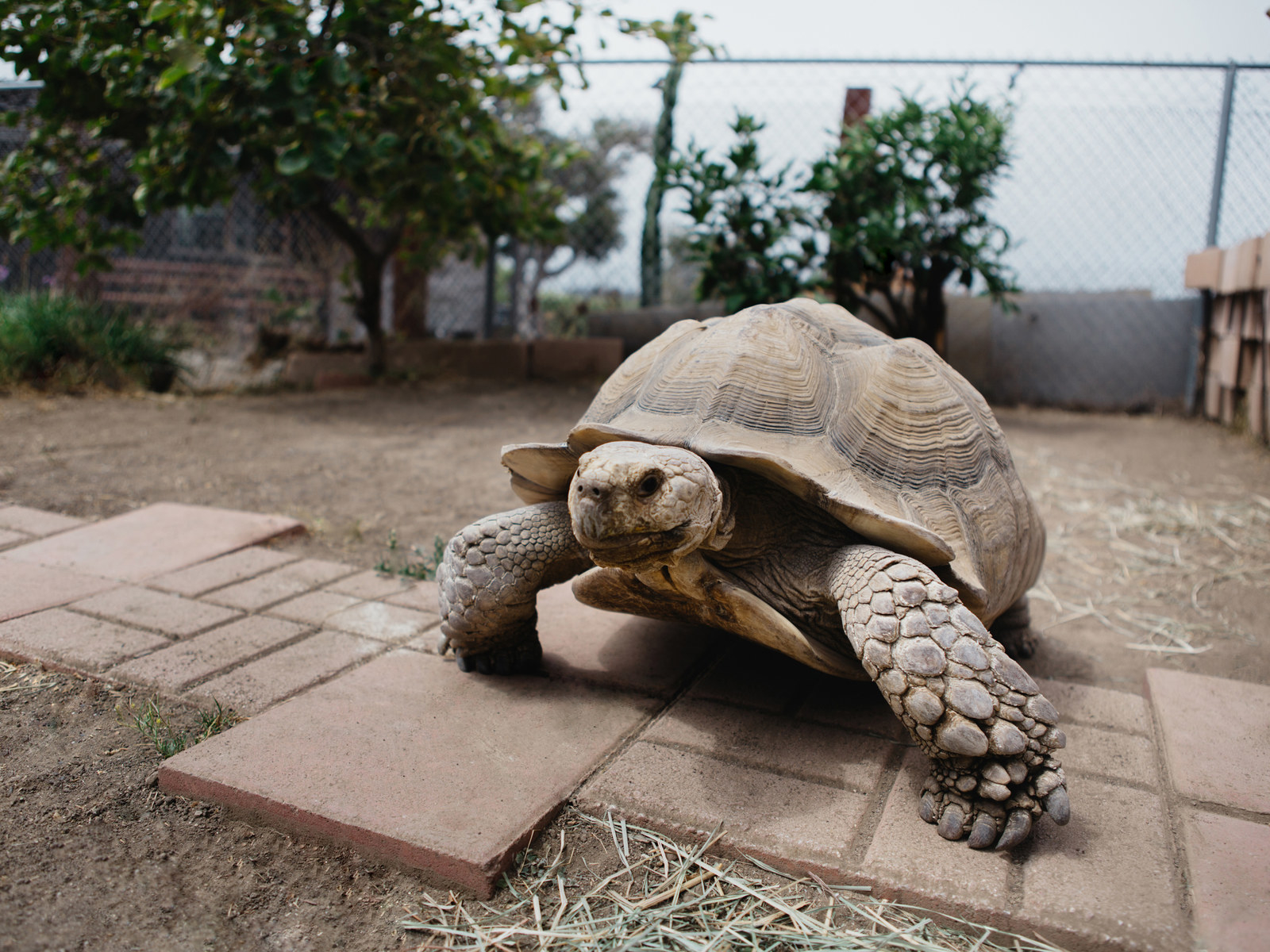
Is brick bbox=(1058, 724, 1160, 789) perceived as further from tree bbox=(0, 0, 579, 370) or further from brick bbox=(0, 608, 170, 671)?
tree bbox=(0, 0, 579, 370)

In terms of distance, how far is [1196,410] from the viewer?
255 inches

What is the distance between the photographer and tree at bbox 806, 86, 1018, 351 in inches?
218

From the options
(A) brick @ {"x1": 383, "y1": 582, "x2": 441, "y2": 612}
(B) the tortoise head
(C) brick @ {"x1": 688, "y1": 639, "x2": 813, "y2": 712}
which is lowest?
(A) brick @ {"x1": 383, "y1": 582, "x2": 441, "y2": 612}

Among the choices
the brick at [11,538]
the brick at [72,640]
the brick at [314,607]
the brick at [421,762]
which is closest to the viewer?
the brick at [421,762]

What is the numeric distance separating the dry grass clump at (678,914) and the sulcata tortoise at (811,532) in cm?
20

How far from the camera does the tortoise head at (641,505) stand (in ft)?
4.33

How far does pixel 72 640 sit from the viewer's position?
6.33 feet

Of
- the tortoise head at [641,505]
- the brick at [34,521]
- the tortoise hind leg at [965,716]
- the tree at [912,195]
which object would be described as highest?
the tree at [912,195]

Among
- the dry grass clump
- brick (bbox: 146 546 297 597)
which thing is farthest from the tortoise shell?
brick (bbox: 146 546 297 597)

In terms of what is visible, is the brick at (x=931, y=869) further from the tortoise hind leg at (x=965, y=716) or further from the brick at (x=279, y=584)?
the brick at (x=279, y=584)

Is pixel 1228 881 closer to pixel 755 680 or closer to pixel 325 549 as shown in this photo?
pixel 755 680

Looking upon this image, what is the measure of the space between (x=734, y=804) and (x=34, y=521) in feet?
8.28

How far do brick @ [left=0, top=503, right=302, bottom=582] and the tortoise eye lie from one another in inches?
66.1

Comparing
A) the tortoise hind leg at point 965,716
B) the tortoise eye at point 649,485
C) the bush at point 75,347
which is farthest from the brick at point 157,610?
the bush at point 75,347
